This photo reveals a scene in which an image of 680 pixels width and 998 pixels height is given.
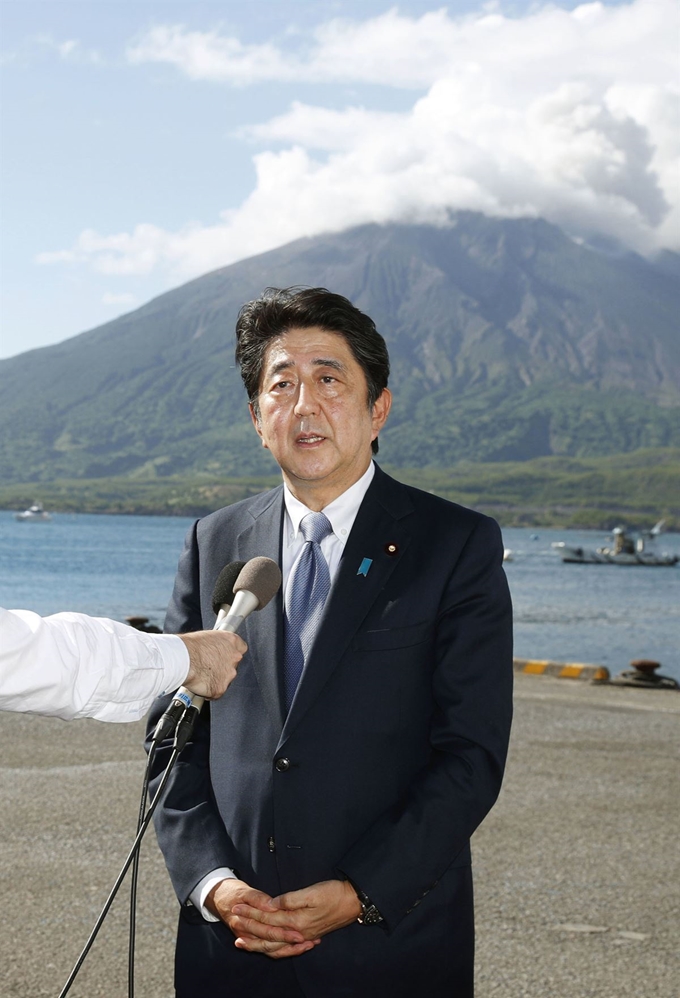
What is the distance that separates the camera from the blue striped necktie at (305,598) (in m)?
2.65

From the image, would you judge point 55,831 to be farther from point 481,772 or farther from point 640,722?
point 640,722

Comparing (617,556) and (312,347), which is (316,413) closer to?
(312,347)

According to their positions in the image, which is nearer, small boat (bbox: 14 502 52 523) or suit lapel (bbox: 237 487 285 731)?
suit lapel (bbox: 237 487 285 731)

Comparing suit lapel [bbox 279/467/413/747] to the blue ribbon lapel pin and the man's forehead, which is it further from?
the man's forehead

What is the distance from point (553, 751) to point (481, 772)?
6.79m

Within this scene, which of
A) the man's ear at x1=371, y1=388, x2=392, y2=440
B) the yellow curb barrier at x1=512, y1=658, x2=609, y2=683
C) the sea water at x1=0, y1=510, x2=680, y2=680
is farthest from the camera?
the sea water at x1=0, y1=510, x2=680, y2=680

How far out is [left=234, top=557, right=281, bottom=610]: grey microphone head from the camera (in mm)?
2264

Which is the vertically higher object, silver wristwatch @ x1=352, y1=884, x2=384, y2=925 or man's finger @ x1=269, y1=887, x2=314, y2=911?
man's finger @ x1=269, y1=887, x2=314, y2=911

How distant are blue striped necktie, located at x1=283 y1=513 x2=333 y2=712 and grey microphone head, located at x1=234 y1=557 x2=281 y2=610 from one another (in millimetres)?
332

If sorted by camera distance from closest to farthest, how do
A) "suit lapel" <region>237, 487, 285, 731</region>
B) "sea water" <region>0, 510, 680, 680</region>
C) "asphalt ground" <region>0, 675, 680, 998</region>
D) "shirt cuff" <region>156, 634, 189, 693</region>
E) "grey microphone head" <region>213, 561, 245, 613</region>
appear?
"shirt cuff" <region>156, 634, 189, 693</region>
"grey microphone head" <region>213, 561, 245, 613</region>
"suit lapel" <region>237, 487, 285, 731</region>
"asphalt ground" <region>0, 675, 680, 998</region>
"sea water" <region>0, 510, 680, 680</region>

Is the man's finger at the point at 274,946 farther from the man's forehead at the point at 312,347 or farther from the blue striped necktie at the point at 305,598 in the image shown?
the man's forehead at the point at 312,347

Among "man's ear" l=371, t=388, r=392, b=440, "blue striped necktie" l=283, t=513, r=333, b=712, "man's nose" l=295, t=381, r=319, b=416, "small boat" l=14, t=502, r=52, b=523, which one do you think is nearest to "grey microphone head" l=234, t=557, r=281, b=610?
"blue striped necktie" l=283, t=513, r=333, b=712

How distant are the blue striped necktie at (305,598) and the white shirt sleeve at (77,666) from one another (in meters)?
0.75

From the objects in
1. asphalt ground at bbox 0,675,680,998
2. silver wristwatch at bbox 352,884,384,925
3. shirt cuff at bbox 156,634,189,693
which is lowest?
asphalt ground at bbox 0,675,680,998
